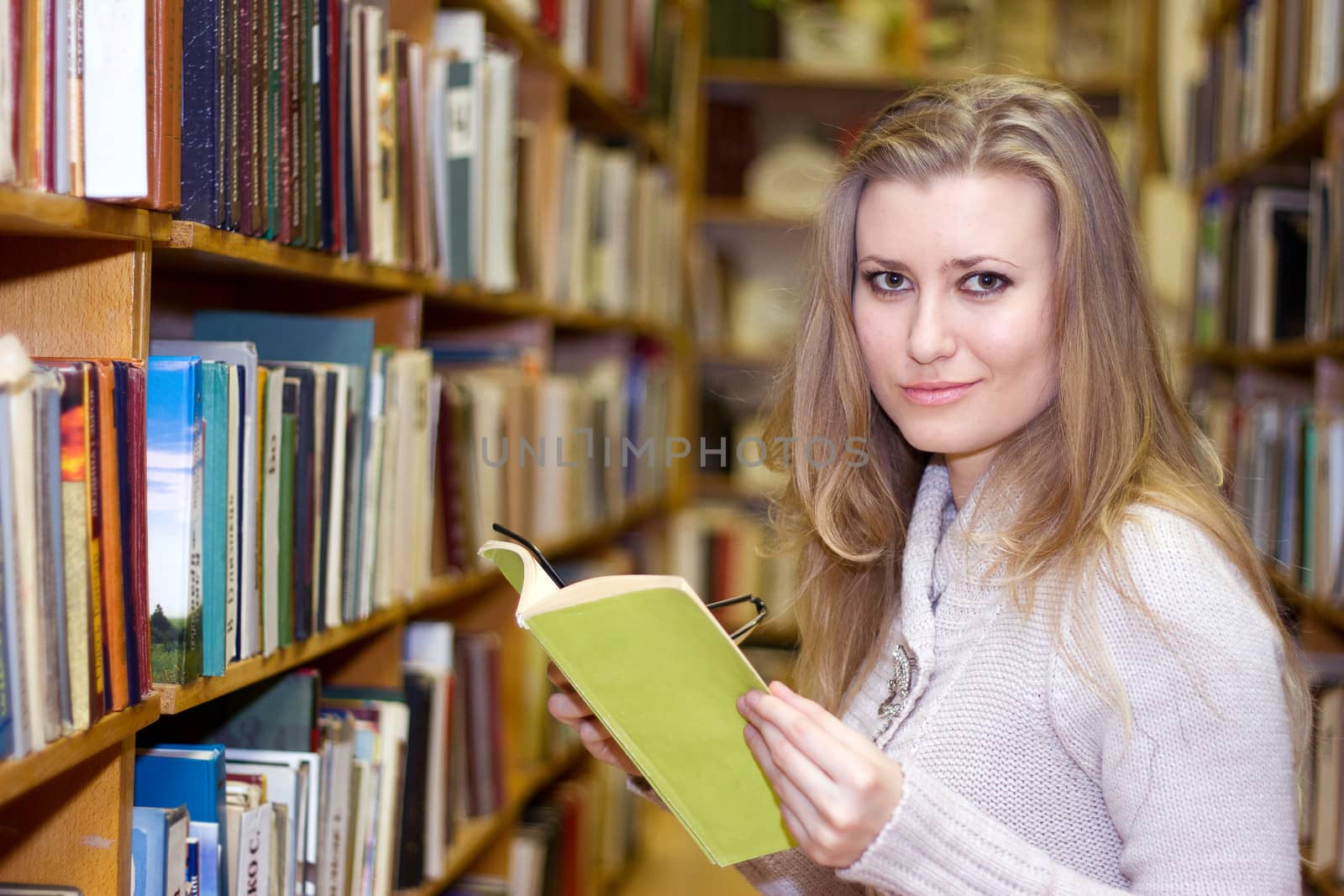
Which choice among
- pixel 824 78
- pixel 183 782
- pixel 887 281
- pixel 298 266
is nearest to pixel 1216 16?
pixel 824 78

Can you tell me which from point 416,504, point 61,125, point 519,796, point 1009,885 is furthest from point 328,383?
point 519,796

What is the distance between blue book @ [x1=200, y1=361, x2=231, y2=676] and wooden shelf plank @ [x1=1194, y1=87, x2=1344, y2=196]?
165 cm

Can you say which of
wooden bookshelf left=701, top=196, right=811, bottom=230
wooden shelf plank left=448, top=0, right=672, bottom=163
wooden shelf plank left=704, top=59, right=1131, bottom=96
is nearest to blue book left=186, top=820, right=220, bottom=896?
wooden shelf plank left=448, top=0, right=672, bottom=163

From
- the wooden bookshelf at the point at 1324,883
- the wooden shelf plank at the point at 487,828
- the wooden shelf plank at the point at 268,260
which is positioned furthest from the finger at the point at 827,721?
the wooden bookshelf at the point at 1324,883

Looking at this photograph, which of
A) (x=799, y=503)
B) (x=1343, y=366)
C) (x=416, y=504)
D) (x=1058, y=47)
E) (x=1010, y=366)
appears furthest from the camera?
(x=1058, y=47)

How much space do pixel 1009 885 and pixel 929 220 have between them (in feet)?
1.77

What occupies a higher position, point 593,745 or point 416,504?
point 416,504

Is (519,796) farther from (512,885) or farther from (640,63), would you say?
(640,63)

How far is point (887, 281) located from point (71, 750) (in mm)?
769

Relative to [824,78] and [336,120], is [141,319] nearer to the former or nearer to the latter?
[336,120]

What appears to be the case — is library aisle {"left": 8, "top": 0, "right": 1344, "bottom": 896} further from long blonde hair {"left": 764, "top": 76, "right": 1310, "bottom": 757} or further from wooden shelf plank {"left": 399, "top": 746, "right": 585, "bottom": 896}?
long blonde hair {"left": 764, "top": 76, "right": 1310, "bottom": 757}

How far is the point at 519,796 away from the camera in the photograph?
7.07 ft

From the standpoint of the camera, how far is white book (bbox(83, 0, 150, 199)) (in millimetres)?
958

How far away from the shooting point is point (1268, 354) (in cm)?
238
